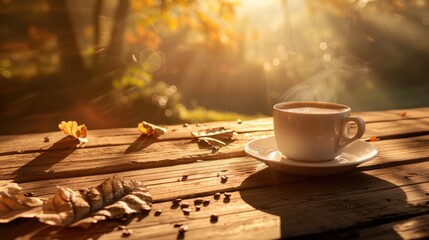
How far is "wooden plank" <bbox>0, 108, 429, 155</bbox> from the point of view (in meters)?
1.51

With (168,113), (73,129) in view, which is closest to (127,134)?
(73,129)

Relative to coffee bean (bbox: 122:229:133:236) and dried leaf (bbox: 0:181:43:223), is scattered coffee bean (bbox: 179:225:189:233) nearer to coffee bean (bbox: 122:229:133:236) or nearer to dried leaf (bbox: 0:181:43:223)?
coffee bean (bbox: 122:229:133:236)

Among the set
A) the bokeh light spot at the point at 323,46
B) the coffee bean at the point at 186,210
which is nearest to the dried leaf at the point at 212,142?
the coffee bean at the point at 186,210

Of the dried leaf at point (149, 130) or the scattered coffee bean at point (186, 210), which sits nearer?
the scattered coffee bean at point (186, 210)

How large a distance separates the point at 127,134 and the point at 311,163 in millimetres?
948

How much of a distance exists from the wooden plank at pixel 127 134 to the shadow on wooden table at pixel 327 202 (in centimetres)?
69

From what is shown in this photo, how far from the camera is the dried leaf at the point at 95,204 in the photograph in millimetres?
781

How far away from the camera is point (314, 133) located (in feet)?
3.68

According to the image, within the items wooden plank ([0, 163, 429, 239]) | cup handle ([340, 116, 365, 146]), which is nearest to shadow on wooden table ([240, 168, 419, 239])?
wooden plank ([0, 163, 429, 239])

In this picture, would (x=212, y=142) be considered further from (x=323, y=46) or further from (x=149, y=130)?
(x=323, y=46)

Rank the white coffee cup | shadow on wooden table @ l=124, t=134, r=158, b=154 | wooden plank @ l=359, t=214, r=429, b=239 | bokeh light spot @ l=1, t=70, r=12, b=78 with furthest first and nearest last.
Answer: bokeh light spot @ l=1, t=70, r=12, b=78 < shadow on wooden table @ l=124, t=134, r=158, b=154 < the white coffee cup < wooden plank @ l=359, t=214, r=429, b=239

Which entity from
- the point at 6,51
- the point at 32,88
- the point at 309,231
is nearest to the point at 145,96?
the point at 32,88

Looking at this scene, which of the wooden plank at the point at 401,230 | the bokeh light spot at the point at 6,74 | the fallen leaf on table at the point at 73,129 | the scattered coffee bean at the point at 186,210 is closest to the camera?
the wooden plank at the point at 401,230

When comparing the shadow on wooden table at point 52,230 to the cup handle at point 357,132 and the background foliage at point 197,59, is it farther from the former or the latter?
the background foliage at point 197,59
